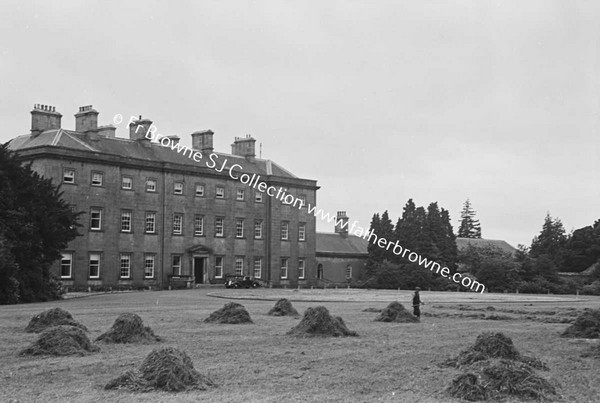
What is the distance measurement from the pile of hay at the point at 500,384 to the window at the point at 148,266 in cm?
5732

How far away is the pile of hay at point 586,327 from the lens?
21984mm

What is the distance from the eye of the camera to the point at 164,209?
7038cm

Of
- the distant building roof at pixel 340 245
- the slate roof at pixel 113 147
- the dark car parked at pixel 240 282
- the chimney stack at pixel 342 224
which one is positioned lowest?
the dark car parked at pixel 240 282

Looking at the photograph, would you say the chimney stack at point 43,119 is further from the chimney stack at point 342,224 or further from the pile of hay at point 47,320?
the pile of hay at point 47,320

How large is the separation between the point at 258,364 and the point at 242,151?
67.1 m

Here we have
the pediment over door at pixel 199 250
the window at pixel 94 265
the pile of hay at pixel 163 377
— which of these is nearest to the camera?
the pile of hay at pixel 163 377

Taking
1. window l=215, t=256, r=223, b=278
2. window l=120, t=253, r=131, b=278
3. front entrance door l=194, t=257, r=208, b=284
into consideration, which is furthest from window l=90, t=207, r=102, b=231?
window l=215, t=256, r=223, b=278

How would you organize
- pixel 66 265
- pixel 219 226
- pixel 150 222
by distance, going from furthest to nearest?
pixel 219 226 < pixel 150 222 < pixel 66 265

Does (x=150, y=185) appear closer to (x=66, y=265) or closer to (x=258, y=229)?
(x=66, y=265)

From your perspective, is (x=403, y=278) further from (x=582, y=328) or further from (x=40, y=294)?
(x=582, y=328)

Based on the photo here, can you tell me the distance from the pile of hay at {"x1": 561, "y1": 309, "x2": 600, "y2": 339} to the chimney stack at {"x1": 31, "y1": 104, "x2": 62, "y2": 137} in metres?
52.8

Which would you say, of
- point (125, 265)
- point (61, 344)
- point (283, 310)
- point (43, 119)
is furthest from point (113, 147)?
point (61, 344)

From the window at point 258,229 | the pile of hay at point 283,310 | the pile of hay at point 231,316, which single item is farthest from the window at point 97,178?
the pile of hay at point 231,316

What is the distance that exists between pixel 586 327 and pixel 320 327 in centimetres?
769
